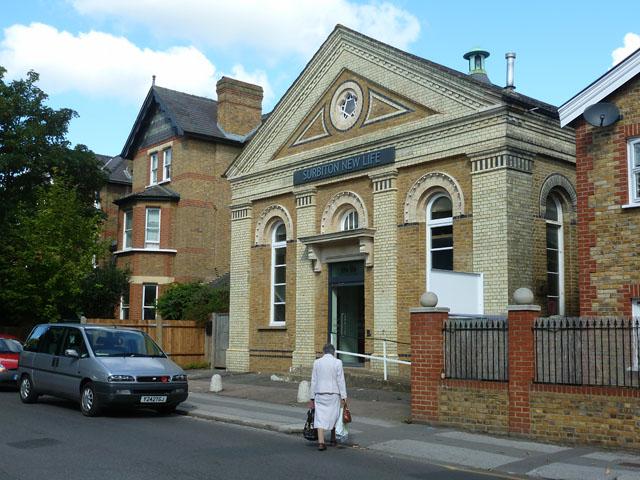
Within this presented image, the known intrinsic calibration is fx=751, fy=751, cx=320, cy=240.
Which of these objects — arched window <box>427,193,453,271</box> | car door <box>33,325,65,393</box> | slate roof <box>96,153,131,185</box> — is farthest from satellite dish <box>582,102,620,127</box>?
slate roof <box>96,153,131,185</box>

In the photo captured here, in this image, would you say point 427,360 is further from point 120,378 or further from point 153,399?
point 120,378

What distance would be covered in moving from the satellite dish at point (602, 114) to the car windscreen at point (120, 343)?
30.7 ft

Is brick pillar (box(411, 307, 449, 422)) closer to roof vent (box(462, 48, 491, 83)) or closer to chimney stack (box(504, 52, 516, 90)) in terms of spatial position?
chimney stack (box(504, 52, 516, 90))

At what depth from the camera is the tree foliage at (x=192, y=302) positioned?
27297mm

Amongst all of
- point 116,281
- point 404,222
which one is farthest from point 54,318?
point 404,222

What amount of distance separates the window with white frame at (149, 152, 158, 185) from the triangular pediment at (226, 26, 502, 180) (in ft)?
29.7

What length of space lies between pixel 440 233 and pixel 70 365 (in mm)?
9165

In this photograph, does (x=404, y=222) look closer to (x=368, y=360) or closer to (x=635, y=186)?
(x=368, y=360)

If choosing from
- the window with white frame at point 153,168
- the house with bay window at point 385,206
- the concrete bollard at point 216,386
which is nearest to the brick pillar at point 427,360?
the house with bay window at point 385,206

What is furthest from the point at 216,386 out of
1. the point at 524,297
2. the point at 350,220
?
the point at 524,297

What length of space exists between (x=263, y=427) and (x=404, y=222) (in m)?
7.66

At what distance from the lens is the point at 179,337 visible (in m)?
26.5

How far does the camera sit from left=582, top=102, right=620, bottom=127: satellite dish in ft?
43.6

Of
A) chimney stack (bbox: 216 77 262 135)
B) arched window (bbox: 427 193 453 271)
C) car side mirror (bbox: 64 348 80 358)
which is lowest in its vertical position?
car side mirror (bbox: 64 348 80 358)
